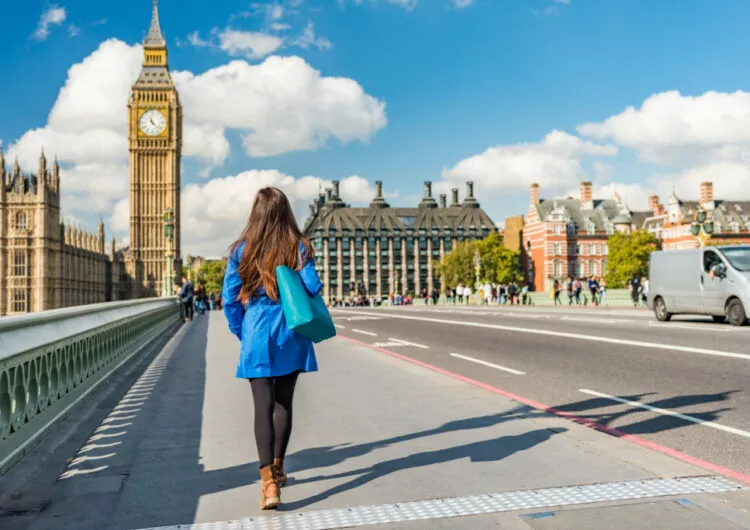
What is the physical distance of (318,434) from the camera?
6.91 metres

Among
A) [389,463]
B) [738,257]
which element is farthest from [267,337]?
[738,257]

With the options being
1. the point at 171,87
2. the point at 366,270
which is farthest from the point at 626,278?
the point at 171,87

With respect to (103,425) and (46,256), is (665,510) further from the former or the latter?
(46,256)

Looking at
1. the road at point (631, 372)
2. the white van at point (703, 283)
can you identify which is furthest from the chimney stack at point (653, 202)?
the road at point (631, 372)

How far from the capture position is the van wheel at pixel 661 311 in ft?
75.3

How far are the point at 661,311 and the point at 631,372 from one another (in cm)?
1332

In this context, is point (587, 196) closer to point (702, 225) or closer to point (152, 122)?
point (152, 122)

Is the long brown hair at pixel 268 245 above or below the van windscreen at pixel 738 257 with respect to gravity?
below

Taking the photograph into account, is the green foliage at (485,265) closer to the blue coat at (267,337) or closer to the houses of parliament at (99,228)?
the houses of parliament at (99,228)

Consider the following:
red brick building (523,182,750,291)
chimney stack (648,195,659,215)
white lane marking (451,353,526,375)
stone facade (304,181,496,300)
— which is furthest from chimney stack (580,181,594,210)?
white lane marking (451,353,526,375)

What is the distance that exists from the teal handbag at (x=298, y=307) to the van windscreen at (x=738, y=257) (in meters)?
17.7

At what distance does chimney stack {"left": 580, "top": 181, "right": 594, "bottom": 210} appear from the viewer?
119 m

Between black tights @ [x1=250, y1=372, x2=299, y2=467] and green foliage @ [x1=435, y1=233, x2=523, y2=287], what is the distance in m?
113

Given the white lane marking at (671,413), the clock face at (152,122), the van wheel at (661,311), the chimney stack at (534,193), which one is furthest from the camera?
the clock face at (152,122)
